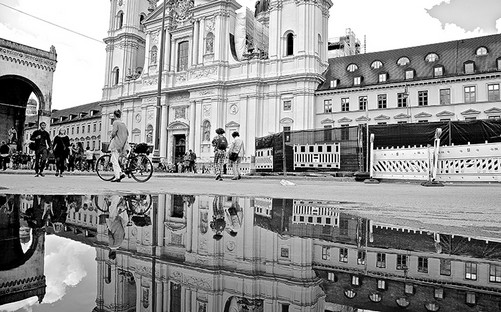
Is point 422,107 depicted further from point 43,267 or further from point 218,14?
point 43,267

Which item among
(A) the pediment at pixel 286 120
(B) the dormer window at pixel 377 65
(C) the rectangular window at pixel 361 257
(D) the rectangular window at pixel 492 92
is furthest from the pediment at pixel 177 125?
(C) the rectangular window at pixel 361 257

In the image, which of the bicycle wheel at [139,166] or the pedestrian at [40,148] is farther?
the pedestrian at [40,148]

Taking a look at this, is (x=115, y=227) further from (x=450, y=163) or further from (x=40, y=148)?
(x=450, y=163)

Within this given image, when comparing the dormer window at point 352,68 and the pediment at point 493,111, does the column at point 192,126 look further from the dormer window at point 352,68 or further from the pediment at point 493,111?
the pediment at point 493,111

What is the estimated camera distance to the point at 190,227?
7.95ft

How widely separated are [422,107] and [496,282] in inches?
1275

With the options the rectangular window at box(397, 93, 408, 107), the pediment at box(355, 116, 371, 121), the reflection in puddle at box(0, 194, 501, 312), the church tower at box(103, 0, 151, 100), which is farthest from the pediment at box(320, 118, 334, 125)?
the reflection in puddle at box(0, 194, 501, 312)

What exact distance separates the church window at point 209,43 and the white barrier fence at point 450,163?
88.3 feet

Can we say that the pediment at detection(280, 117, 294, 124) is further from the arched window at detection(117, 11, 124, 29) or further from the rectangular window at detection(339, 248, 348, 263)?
the rectangular window at detection(339, 248, 348, 263)

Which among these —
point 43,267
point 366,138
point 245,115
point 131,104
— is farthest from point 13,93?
point 43,267

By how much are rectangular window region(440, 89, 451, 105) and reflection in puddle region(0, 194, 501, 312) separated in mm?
31469

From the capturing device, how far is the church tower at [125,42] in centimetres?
4388

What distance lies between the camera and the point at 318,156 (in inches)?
724

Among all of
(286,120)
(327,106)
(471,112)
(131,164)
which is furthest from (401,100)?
(131,164)
